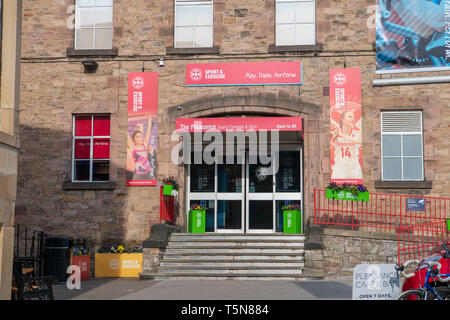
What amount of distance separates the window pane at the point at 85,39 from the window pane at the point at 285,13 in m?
5.50

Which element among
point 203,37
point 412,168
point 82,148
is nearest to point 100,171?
point 82,148

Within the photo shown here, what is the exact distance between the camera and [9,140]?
10.1 meters

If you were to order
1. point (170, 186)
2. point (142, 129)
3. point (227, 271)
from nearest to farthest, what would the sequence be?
point (227, 271)
point (170, 186)
point (142, 129)

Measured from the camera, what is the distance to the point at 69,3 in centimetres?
1903

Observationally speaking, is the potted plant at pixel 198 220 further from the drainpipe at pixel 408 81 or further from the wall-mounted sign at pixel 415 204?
the drainpipe at pixel 408 81

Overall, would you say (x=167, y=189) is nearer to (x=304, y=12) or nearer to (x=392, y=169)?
(x=392, y=169)

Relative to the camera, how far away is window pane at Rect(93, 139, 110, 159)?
61.0ft

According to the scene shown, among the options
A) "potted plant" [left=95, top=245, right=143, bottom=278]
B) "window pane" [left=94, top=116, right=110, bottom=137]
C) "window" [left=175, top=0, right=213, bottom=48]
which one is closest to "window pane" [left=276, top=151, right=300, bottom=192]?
"window" [left=175, top=0, right=213, bottom=48]

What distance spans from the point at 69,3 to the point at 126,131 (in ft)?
14.0

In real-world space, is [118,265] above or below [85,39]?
below

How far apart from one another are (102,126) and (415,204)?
8991mm

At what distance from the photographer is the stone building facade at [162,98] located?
17500mm

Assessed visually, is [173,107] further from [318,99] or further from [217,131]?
[318,99]
